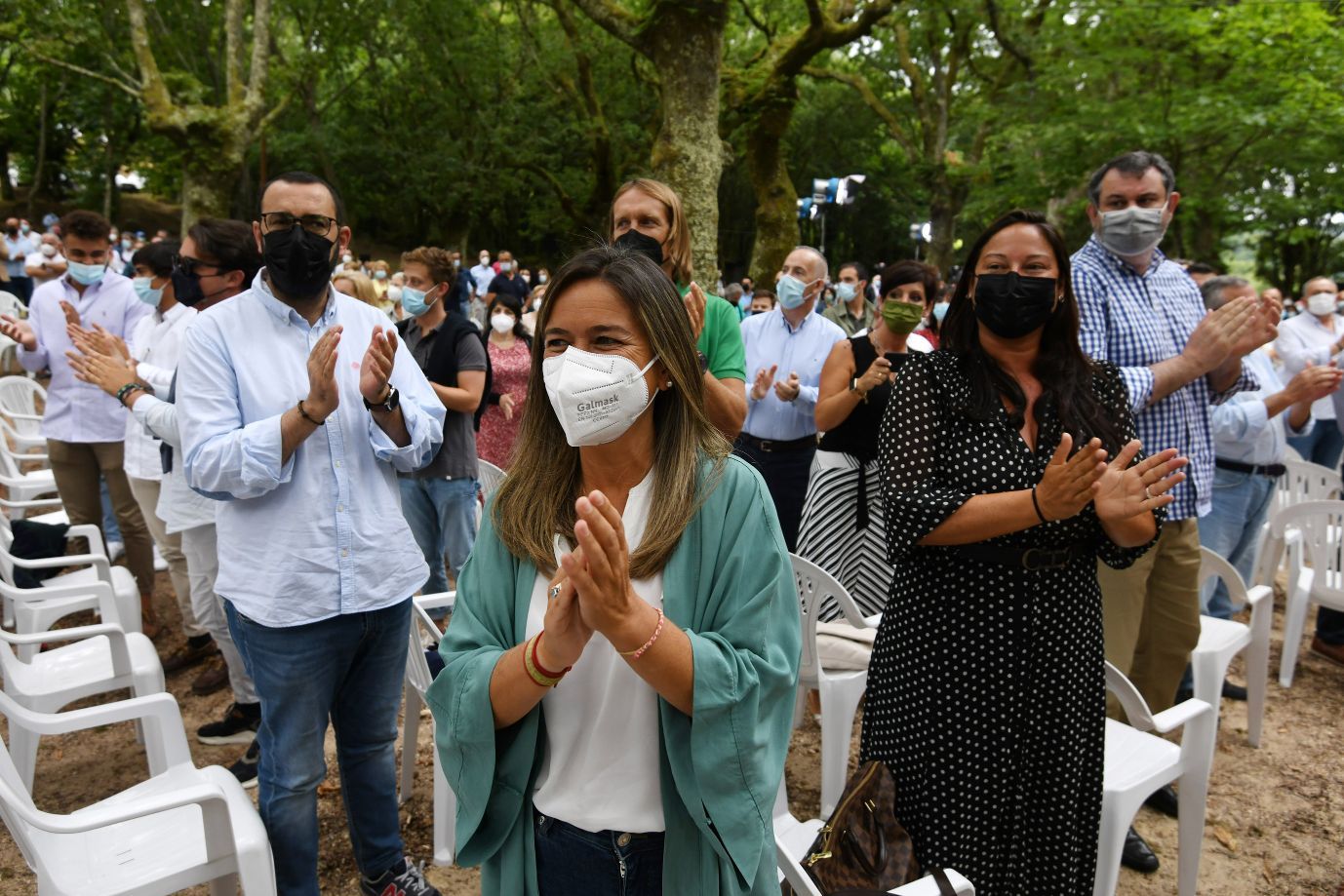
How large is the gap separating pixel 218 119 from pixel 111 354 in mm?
13575

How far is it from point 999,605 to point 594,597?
50.8 inches

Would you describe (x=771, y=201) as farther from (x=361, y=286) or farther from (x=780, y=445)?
(x=780, y=445)

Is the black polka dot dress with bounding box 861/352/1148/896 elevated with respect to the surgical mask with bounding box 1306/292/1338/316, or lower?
lower

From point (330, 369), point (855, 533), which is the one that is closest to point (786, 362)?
point (855, 533)

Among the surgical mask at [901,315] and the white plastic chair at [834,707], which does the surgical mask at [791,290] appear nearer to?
the surgical mask at [901,315]

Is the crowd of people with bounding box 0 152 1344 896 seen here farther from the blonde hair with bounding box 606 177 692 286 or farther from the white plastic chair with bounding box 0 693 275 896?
the white plastic chair with bounding box 0 693 275 896

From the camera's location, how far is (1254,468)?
187 inches

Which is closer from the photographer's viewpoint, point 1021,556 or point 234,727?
point 1021,556

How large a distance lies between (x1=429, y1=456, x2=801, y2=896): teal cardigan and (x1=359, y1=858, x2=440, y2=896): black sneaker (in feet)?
4.16

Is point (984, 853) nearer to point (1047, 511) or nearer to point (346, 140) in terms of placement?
point (1047, 511)

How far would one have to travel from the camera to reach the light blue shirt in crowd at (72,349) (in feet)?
15.6

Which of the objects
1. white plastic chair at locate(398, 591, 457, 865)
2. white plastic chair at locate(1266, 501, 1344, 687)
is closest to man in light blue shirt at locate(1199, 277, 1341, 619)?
white plastic chair at locate(1266, 501, 1344, 687)

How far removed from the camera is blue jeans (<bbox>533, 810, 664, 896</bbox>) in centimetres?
158

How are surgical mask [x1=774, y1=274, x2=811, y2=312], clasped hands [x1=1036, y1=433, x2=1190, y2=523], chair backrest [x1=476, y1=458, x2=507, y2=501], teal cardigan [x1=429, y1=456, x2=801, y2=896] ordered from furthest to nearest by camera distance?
chair backrest [x1=476, y1=458, x2=507, y2=501] < surgical mask [x1=774, y1=274, x2=811, y2=312] < clasped hands [x1=1036, y1=433, x2=1190, y2=523] < teal cardigan [x1=429, y1=456, x2=801, y2=896]
